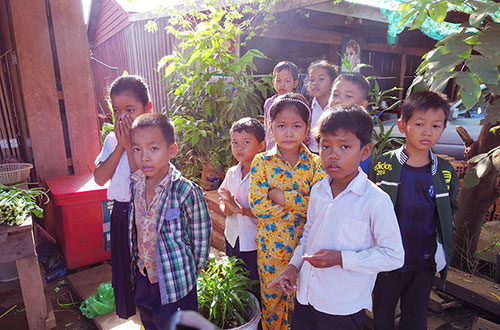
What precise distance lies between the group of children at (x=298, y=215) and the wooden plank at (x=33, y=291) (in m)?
0.91

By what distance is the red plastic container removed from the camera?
313 centimetres

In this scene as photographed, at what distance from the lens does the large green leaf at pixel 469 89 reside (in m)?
1.29

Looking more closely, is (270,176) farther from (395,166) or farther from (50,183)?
(50,183)

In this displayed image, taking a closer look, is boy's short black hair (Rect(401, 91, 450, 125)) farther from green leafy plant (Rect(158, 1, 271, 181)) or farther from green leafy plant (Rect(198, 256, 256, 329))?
green leafy plant (Rect(158, 1, 271, 181))

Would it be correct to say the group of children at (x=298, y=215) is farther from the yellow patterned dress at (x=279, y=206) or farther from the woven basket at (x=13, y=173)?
the woven basket at (x=13, y=173)

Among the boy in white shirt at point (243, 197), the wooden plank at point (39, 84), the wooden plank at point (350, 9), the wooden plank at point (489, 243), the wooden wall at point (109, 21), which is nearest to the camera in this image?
the boy in white shirt at point (243, 197)

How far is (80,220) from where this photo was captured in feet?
10.5

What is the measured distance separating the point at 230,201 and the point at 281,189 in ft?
1.30

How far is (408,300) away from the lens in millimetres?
2010

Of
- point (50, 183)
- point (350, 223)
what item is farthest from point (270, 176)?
point (50, 183)

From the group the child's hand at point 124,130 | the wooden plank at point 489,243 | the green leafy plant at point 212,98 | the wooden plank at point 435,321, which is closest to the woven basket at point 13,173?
the green leafy plant at point 212,98

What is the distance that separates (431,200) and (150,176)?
1.68 meters

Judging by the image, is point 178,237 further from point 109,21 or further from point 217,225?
point 109,21

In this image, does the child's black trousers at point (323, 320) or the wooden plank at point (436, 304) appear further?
the wooden plank at point (436, 304)
